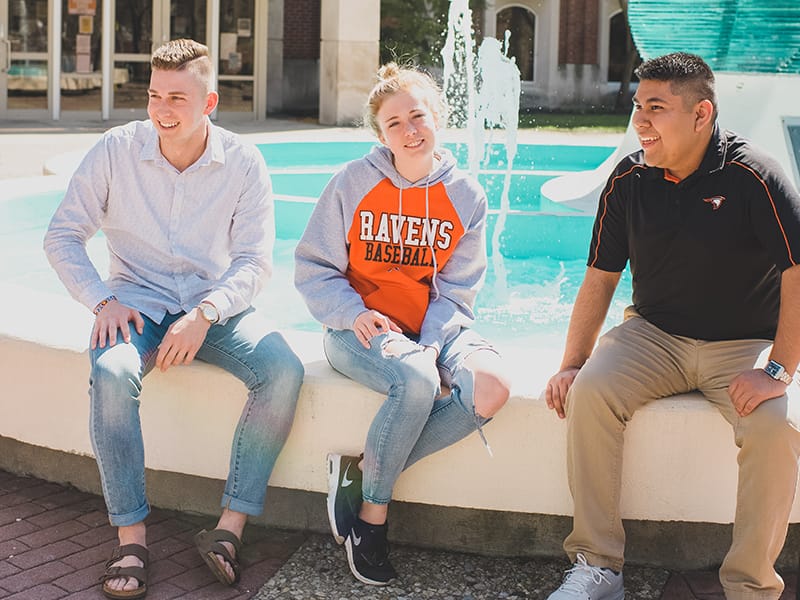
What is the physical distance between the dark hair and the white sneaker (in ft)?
4.38

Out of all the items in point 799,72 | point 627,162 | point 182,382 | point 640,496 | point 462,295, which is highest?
point 799,72

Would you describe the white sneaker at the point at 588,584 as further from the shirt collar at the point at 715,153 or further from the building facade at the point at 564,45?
the building facade at the point at 564,45

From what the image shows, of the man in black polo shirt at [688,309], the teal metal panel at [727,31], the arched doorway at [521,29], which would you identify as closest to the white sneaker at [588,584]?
the man in black polo shirt at [688,309]

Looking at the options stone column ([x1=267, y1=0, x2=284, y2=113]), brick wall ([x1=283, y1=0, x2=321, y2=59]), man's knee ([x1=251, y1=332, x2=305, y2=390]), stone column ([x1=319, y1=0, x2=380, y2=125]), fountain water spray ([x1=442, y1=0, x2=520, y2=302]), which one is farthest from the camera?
brick wall ([x1=283, y1=0, x2=321, y2=59])

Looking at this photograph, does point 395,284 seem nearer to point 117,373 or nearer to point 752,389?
point 117,373

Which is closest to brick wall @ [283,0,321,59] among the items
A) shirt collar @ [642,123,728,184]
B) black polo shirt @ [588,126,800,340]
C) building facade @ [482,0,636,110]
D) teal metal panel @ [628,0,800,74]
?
building facade @ [482,0,636,110]

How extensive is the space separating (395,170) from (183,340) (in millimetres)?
842

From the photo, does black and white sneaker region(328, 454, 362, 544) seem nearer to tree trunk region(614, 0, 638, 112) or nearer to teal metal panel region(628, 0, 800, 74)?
teal metal panel region(628, 0, 800, 74)

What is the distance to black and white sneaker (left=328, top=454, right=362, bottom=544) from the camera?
11.4 ft

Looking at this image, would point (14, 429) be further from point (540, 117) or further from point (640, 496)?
point (540, 117)

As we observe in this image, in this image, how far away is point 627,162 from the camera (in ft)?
11.6

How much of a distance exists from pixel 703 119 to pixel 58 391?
2.18 meters

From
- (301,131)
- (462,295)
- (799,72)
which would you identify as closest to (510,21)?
(301,131)

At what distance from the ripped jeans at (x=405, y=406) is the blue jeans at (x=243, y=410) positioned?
23cm
